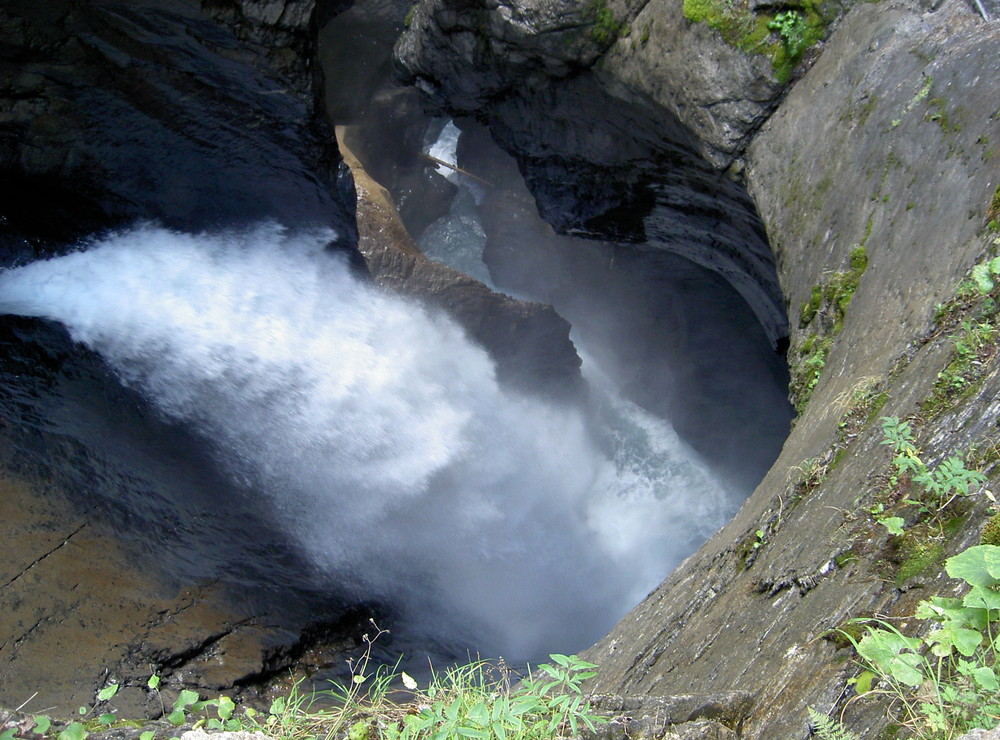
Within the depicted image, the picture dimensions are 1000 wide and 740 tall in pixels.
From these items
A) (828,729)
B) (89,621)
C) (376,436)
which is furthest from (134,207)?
(828,729)

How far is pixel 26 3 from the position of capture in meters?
6.92

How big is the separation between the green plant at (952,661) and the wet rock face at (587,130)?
16.6 ft

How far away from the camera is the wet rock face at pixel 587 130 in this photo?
6.93m

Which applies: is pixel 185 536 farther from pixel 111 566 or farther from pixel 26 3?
pixel 26 3

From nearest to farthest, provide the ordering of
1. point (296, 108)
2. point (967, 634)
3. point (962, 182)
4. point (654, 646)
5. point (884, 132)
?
point (967, 634) < point (654, 646) < point (962, 182) < point (884, 132) < point (296, 108)

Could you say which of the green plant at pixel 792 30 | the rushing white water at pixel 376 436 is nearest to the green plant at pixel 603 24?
the green plant at pixel 792 30

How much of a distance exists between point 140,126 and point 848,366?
312 inches

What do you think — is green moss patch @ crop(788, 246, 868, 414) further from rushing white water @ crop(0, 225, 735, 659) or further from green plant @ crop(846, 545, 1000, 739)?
rushing white water @ crop(0, 225, 735, 659)

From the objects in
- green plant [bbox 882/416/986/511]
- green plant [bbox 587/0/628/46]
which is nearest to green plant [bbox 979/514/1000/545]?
green plant [bbox 882/416/986/511]

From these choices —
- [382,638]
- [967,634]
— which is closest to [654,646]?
[967,634]

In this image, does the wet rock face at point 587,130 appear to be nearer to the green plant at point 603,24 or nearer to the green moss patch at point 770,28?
the green plant at point 603,24

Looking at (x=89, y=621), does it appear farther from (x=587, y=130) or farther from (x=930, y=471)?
(x=587, y=130)

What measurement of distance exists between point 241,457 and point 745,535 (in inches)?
Result: 229

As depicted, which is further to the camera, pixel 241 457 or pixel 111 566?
pixel 241 457
